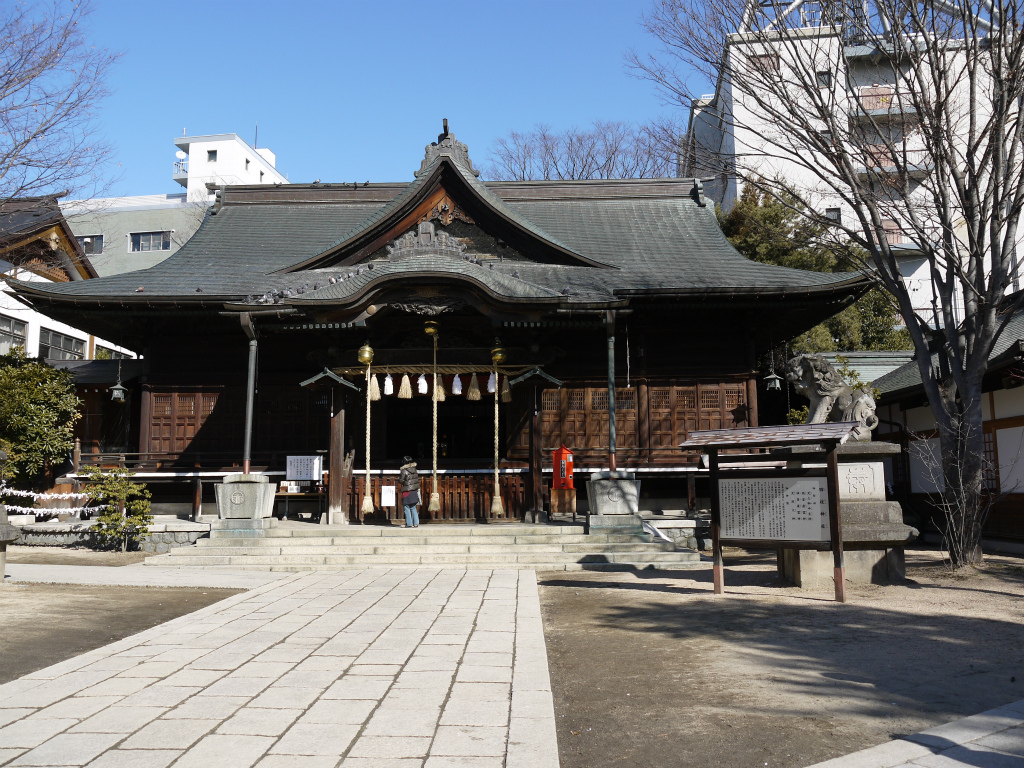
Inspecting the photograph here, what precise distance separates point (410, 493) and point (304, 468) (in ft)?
8.70

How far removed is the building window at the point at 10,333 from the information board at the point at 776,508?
928 inches

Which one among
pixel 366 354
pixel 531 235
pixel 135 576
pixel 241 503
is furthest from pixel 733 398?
pixel 135 576

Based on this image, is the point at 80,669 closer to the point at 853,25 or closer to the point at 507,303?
the point at 507,303

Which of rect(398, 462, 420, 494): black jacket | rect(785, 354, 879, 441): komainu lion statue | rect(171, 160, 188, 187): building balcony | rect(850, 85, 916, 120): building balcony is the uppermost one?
rect(171, 160, 188, 187): building balcony

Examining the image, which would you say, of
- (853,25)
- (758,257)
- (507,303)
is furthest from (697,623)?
(758,257)

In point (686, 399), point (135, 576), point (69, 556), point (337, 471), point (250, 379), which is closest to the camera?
point (135, 576)

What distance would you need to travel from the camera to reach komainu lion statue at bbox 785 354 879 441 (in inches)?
372

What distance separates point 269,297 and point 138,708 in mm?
10939

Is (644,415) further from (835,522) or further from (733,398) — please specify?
(835,522)

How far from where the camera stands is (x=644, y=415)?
1620cm

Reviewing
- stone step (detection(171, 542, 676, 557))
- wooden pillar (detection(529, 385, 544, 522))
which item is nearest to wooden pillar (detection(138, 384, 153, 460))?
stone step (detection(171, 542, 676, 557))

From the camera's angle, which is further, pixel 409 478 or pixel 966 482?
pixel 409 478

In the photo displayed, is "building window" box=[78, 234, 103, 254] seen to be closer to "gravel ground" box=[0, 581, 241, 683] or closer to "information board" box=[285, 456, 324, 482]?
"information board" box=[285, 456, 324, 482]

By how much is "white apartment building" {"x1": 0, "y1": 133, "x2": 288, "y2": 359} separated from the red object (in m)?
11.6
